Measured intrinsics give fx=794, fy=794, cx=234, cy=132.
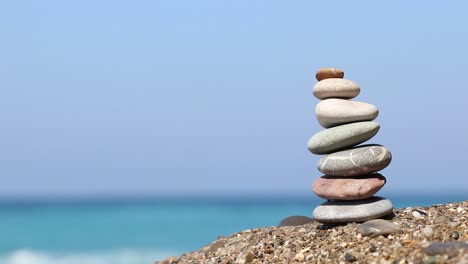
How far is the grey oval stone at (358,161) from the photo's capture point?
14711mm

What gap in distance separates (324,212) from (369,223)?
103 centimetres

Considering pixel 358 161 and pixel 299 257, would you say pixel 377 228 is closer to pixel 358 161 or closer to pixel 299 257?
pixel 358 161

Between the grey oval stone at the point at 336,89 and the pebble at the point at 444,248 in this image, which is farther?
the grey oval stone at the point at 336,89

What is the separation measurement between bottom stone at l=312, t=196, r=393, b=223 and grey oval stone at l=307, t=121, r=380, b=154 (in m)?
1.07

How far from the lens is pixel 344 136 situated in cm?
1489

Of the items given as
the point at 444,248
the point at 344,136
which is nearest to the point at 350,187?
the point at 344,136

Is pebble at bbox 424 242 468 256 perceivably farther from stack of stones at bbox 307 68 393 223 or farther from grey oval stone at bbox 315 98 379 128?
grey oval stone at bbox 315 98 379 128

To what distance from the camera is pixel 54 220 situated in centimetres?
4475

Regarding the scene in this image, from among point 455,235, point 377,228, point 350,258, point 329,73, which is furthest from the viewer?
point 329,73

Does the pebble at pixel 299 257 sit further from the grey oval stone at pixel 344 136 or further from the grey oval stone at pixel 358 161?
the grey oval stone at pixel 344 136

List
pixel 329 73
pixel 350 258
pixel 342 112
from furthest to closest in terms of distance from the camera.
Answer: pixel 329 73 < pixel 342 112 < pixel 350 258

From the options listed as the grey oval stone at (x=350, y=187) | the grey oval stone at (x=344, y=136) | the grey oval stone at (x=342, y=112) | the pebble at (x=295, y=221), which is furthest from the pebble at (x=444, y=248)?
the pebble at (x=295, y=221)

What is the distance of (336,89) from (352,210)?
2.34 m

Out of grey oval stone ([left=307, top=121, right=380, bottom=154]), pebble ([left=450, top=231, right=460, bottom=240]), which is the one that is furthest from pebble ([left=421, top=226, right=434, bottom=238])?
grey oval stone ([left=307, top=121, right=380, bottom=154])
